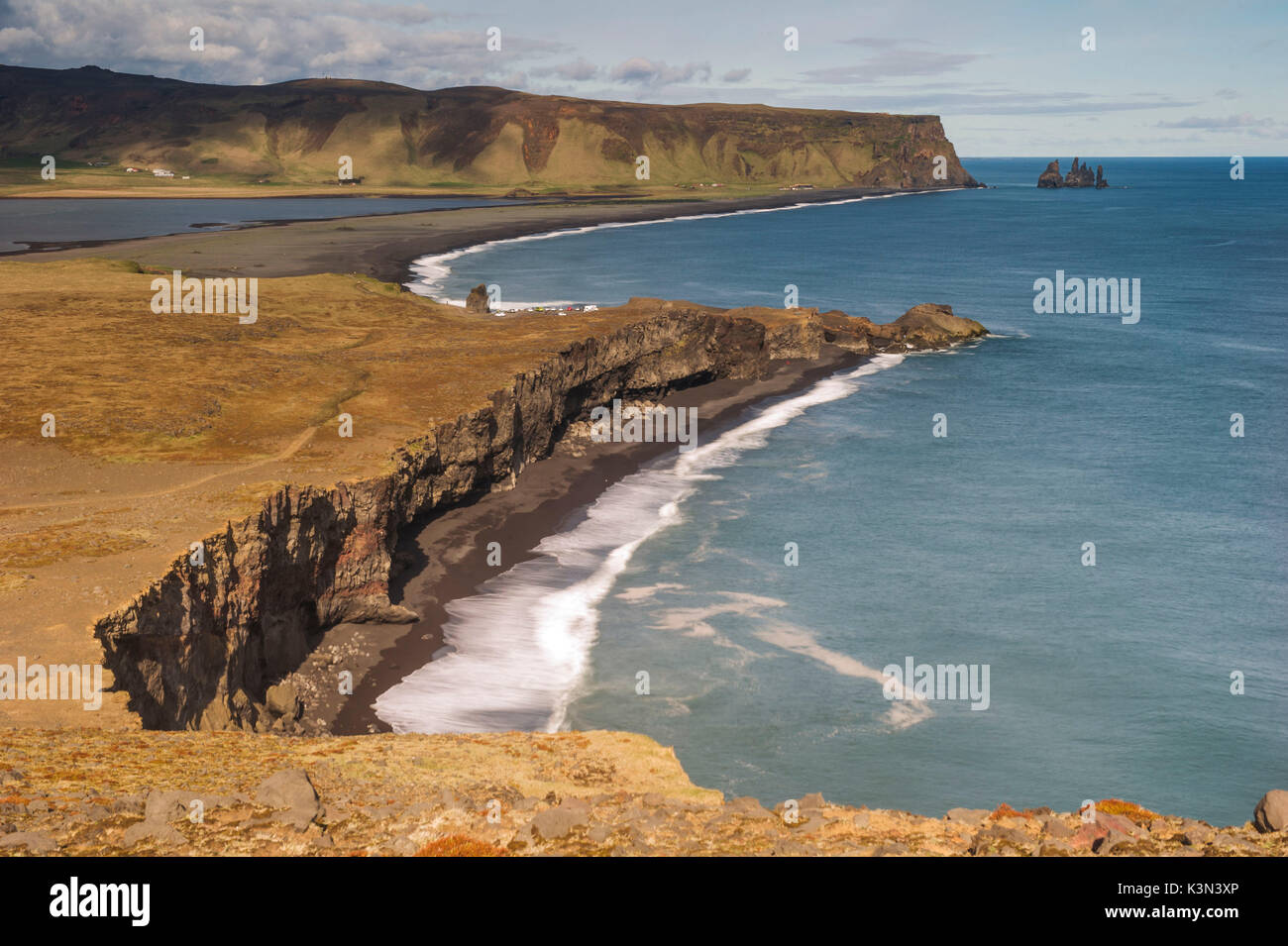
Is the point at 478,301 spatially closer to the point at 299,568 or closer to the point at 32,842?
the point at 299,568

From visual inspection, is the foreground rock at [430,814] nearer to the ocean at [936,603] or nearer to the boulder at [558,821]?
the boulder at [558,821]

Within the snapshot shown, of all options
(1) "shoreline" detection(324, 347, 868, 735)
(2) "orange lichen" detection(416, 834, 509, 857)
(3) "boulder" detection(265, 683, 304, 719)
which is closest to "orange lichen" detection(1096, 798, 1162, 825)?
(2) "orange lichen" detection(416, 834, 509, 857)

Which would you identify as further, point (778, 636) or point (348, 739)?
point (778, 636)

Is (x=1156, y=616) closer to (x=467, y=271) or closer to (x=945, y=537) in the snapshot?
Result: (x=945, y=537)

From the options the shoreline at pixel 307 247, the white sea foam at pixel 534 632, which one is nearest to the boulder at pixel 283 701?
the white sea foam at pixel 534 632

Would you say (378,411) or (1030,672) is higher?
(378,411)
